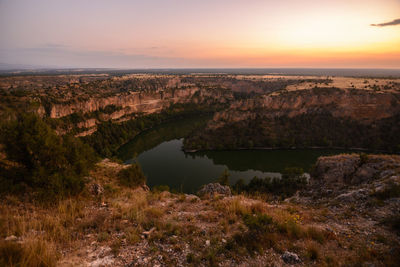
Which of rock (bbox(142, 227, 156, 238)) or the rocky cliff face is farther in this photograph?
the rocky cliff face

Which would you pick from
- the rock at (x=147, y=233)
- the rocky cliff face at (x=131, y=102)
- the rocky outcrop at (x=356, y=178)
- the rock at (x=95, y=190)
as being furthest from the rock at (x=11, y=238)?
the rocky cliff face at (x=131, y=102)

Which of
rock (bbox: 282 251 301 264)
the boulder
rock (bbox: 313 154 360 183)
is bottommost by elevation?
rock (bbox: 313 154 360 183)

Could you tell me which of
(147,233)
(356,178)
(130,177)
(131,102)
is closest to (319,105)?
(356,178)

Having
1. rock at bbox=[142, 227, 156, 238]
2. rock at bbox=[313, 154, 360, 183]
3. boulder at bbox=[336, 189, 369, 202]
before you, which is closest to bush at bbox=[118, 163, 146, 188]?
rock at bbox=[142, 227, 156, 238]

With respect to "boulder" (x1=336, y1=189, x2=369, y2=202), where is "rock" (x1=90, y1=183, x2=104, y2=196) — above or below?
Result: below

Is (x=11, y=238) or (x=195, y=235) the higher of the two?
(x=11, y=238)

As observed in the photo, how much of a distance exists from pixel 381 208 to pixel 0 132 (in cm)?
1515

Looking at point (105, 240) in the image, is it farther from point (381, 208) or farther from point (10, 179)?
point (381, 208)

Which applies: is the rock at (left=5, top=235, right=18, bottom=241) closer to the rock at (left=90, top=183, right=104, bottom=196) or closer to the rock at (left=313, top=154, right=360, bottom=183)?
the rock at (left=90, top=183, right=104, bottom=196)

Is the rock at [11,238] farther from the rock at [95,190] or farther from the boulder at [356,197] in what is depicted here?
the boulder at [356,197]

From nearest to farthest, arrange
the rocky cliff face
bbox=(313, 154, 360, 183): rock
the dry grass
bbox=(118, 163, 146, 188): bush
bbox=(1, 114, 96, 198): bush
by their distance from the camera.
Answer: the dry grass
bbox=(1, 114, 96, 198): bush
bbox=(313, 154, 360, 183): rock
bbox=(118, 163, 146, 188): bush
the rocky cliff face

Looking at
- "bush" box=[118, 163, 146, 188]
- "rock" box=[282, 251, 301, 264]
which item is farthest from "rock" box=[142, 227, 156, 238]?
"bush" box=[118, 163, 146, 188]

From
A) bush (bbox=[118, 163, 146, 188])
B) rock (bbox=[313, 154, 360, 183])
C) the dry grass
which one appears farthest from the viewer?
bush (bbox=[118, 163, 146, 188])

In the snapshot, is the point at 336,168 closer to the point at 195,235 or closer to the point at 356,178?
the point at 356,178
